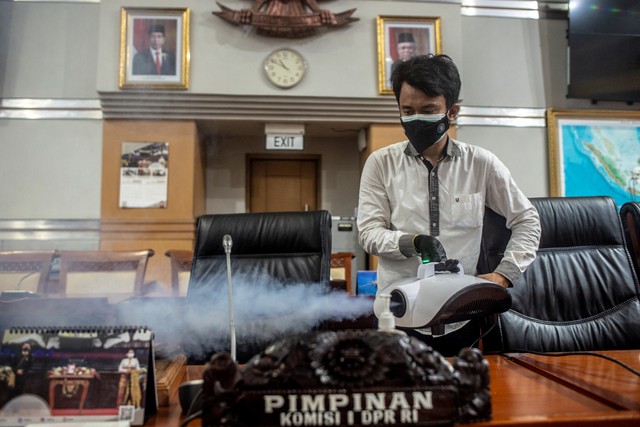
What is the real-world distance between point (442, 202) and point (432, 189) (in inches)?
2.1

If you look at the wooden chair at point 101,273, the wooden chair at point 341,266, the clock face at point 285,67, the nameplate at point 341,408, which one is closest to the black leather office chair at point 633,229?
the nameplate at point 341,408

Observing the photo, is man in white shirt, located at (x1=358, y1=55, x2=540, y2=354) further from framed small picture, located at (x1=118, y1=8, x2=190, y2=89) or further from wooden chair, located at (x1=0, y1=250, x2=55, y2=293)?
framed small picture, located at (x1=118, y1=8, x2=190, y2=89)

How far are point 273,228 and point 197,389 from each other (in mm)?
998

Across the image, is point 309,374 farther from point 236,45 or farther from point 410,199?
point 236,45

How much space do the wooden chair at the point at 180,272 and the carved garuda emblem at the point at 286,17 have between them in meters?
2.34

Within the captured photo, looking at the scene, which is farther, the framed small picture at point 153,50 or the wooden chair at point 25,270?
the framed small picture at point 153,50

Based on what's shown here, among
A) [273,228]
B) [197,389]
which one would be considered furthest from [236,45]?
[197,389]

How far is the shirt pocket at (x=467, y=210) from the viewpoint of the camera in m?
1.47

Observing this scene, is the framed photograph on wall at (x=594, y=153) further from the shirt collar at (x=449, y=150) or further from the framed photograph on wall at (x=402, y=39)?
the shirt collar at (x=449, y=150)

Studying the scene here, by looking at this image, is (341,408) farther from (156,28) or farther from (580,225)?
(156,28)

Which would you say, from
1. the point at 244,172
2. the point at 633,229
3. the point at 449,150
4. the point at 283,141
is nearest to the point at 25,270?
the point at 283,141

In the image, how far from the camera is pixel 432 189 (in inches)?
59.3

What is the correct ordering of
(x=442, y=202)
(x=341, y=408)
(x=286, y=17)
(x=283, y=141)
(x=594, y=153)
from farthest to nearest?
(x=594, y=153) < (x=283, y=141) < (x=286, y=17) < (x=442, y=202) < (x=341, y=408)

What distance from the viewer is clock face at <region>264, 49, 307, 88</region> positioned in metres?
4.36
